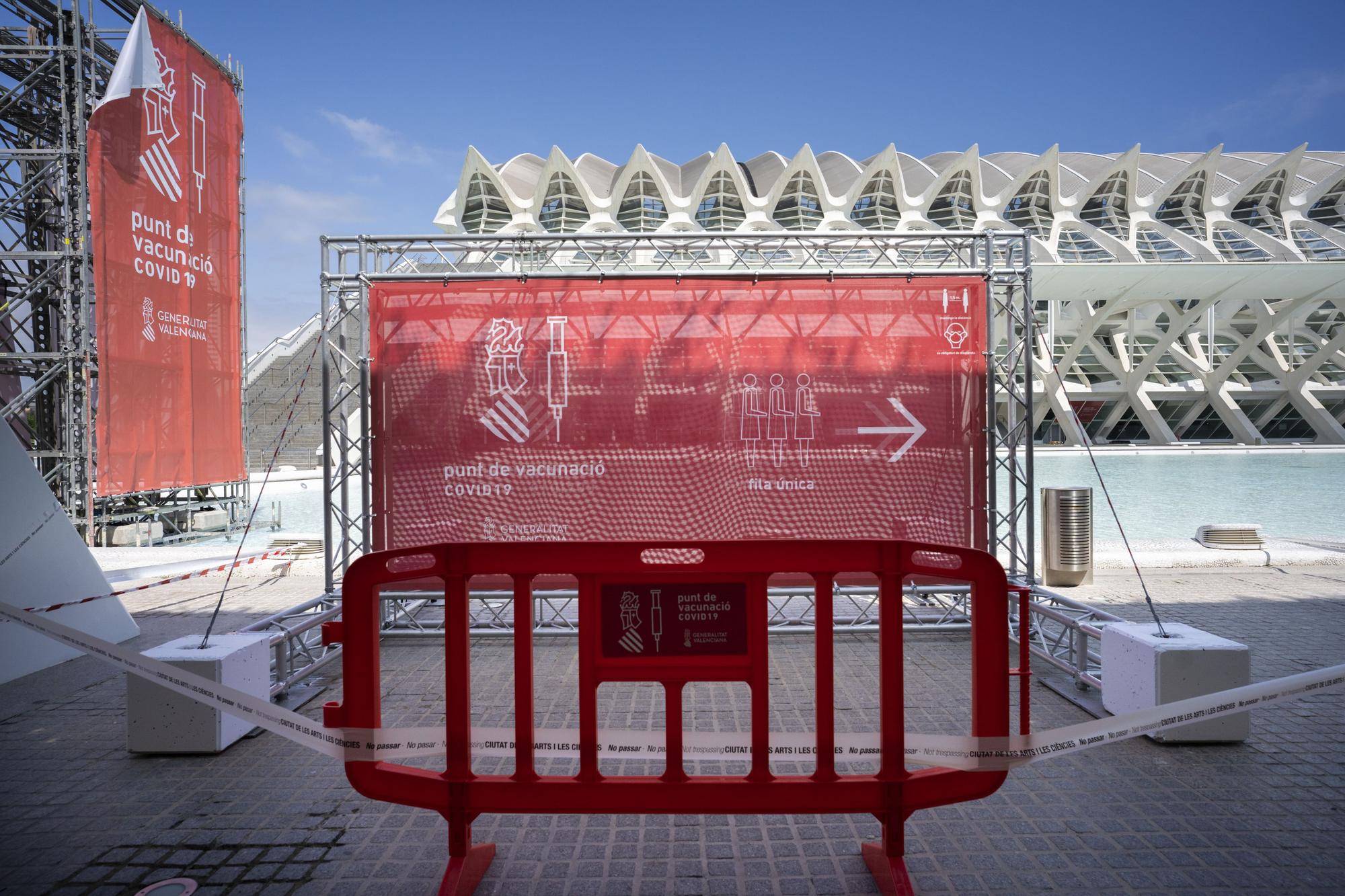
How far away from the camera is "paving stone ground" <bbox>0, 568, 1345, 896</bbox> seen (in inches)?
113

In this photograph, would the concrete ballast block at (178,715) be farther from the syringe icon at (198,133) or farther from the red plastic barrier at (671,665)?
the syringe icon at (198,133)

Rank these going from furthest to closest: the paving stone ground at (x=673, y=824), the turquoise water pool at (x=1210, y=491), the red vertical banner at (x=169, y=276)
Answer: the turquoise water pool at (x=1210, y=491)
the red vertical banner at (x=169, y=276)
the paving stone ground at (x=673, y=824)

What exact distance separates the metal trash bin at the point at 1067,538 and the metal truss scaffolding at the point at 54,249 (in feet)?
49.9

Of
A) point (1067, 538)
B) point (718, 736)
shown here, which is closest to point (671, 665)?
point (718, 736)

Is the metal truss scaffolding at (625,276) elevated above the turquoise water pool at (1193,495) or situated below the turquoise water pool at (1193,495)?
above

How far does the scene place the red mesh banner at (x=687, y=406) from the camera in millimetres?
6168

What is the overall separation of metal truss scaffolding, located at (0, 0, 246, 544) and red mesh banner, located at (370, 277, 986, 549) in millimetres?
9642

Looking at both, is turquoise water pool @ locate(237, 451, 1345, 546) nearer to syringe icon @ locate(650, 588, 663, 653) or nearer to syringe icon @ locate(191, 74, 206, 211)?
syringe icon @ locate(191, 74, 206, 211)

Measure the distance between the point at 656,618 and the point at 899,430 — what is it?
14.1 ft

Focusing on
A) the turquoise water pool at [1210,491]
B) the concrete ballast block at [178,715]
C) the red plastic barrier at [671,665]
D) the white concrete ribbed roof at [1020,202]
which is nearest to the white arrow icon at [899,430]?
the red plastic barrier at [671,665]

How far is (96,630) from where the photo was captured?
6098 mm

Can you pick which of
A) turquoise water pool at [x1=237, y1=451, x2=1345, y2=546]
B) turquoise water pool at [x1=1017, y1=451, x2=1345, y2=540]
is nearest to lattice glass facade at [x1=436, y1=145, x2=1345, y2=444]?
turquoise water pool at [x1=1017, y1=451, x2=1345, y2=540]

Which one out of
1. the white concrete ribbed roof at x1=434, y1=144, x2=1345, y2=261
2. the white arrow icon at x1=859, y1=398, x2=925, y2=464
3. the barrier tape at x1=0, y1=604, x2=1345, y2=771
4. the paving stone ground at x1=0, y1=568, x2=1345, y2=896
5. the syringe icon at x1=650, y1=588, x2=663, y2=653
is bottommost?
the paving stone ground at x1=0, y1=568, x2=1345, y2=896

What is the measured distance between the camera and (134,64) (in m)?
11.8
